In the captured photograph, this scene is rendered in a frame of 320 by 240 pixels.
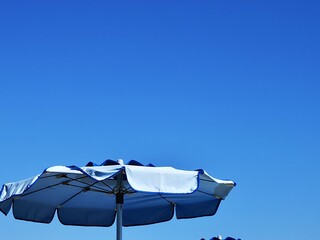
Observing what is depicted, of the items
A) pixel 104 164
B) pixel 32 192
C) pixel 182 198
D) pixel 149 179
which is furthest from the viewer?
pixel 182 198

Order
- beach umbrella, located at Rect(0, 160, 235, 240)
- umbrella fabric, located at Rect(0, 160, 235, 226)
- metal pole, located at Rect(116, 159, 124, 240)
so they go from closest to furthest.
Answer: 1. beach umbrella, located at Rect(0, 160, 235, 240)
2. umbrella fabric, located at Rect(0, 160, 235, 226)
3. metal pole, located at Rect(116, 159, 124, 240)

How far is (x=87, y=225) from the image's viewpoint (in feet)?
30.8

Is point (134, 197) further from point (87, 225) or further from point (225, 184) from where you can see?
point (225, 184)

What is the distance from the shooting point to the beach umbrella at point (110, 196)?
6617 millimetres

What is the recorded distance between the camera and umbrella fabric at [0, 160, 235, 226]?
6.72 meters

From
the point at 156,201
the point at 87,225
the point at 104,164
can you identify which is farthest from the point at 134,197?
the point at 104,164

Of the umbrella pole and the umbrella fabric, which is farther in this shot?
the umbrella pole

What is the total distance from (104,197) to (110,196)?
0.09m

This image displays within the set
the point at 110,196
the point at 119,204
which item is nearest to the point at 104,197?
the point at 110,196

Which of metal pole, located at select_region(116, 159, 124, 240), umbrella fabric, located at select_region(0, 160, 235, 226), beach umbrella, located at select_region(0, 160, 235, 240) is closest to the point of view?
beach umbrella, located at select_region(0, 160, 235, 240)

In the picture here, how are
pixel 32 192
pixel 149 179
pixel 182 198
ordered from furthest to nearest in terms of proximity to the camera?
pixel 182 198 < pixel 32 192 < pixel 149 179

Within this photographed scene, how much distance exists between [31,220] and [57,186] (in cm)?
83

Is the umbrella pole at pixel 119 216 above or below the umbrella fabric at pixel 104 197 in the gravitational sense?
below

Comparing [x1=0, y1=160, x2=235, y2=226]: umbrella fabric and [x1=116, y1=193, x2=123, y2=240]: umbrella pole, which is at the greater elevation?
[x1=0, y1=160, x2=235, y2=226]: umbrella fabric
